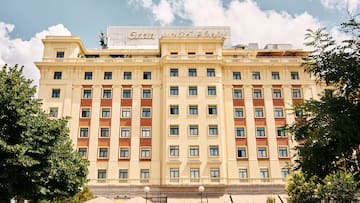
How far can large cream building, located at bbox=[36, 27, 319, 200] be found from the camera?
34031 millimetres

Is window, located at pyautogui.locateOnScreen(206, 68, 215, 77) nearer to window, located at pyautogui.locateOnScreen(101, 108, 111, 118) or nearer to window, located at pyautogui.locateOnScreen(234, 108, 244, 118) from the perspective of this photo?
window, located at pyautogui.locateOnScreen(234, 108, 244, 118)

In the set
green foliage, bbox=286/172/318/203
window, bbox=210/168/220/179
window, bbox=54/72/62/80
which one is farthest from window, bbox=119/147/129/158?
green foliage, bbox=286/172/318/203

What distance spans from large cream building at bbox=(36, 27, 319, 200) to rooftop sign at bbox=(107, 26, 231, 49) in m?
4.63

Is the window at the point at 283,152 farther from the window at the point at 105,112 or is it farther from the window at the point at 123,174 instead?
the window at the point at 105,112

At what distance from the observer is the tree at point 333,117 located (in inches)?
350

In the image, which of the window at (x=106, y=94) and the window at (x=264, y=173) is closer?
the window at (x=264, y=173)

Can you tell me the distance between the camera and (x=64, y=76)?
37.5 m

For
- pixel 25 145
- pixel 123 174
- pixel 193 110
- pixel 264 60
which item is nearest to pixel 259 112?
pixel 264 60

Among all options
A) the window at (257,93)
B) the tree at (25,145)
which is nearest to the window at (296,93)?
the window at (257,93)

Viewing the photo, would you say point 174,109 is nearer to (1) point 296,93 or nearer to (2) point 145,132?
(2) point 145,132

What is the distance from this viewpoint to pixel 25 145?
Result: 15.3m

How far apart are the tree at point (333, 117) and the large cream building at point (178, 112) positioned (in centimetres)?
2371

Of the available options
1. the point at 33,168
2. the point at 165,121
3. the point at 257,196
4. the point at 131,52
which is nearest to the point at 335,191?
the point at 257,196

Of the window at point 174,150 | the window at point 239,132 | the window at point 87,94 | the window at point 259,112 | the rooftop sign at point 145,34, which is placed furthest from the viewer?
the rooftop sign at point 145,34
